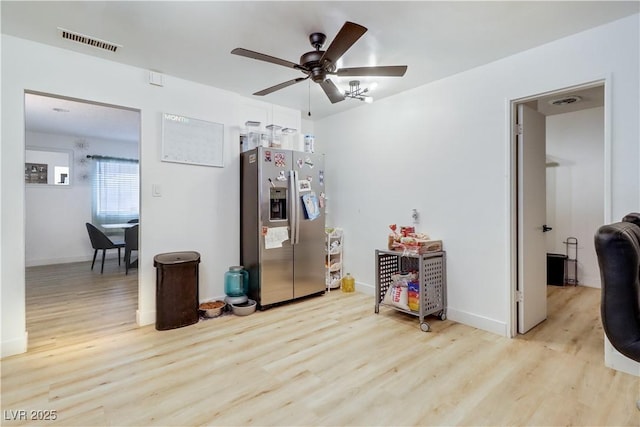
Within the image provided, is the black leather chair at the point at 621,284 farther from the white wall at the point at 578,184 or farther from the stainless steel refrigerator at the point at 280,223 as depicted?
the white wall at the point at 578,184

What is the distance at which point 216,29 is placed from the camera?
223cm

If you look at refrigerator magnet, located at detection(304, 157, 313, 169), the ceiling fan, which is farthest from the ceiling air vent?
refrigerator magnet, located at detection(304, 157, 313, 169)

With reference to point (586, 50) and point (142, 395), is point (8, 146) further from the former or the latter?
point (586, 50)

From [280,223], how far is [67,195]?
515 centimetres

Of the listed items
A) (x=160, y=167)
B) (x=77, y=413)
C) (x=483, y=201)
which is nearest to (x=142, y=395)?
(x=77, y=413)

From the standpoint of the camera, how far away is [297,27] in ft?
7.21

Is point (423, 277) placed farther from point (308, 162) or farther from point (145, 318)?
point (145, 318)

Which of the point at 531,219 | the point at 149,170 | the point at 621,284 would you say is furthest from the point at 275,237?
the point at 621,284

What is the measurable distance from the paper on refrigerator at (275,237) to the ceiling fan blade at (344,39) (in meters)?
1.84

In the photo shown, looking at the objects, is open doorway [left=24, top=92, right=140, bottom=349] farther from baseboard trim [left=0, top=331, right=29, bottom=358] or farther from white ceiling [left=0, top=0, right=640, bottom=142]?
white ceiling [left=0, top=0, right=640, bottom=142]

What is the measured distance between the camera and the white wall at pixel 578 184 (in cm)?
416

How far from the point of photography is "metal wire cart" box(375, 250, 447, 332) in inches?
112

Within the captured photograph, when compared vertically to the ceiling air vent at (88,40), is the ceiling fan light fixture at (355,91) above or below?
below

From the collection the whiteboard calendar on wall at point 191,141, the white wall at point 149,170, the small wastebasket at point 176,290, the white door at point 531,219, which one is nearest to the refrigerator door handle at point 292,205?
the white wall at point 149,170
